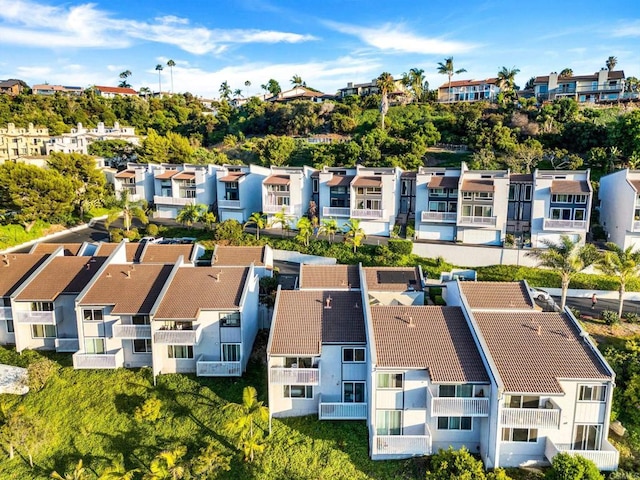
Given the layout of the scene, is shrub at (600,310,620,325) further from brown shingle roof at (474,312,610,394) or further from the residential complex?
brown shingle roof at (474,312,610,394)

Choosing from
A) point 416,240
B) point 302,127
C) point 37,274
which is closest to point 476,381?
point 416,240

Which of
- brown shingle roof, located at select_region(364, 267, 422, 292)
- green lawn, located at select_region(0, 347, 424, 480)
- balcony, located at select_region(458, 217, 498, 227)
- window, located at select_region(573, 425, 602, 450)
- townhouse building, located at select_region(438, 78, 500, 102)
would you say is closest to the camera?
window, located at select_region(573, 425, 602, 450)

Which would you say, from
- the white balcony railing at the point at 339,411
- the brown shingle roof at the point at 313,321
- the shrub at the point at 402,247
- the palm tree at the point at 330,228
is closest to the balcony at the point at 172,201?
the palm tree at the point at 330,228

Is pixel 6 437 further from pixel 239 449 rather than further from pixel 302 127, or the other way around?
pixel 302 127

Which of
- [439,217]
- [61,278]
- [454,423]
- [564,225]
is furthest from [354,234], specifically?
[61,278]

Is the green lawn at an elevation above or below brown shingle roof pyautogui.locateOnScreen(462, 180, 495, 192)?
below

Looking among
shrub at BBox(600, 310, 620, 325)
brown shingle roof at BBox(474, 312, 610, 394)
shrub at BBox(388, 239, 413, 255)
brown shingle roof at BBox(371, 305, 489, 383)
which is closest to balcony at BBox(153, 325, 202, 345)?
brown shingle roof at BBox(371, 305, 489, 383)
